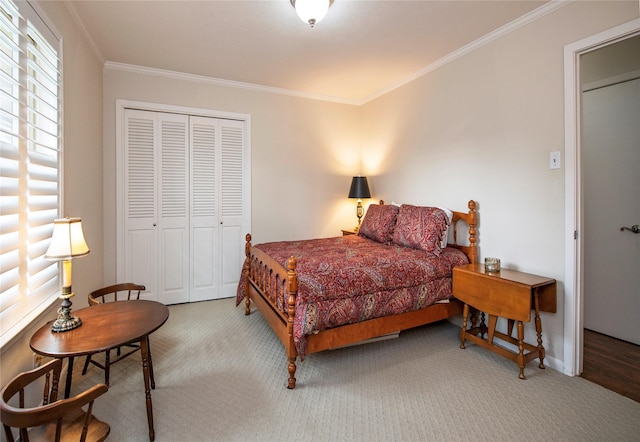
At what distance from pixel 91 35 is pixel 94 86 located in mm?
431

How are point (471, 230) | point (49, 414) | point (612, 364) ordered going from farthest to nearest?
point (471, 230) < point (612, 364) < point (49, 414)

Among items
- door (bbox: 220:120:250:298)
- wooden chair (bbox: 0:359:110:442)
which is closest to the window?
wooden chair (bbox: 0:359:110:442)

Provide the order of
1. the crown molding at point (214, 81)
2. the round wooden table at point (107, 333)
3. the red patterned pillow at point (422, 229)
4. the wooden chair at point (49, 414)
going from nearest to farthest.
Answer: the wooden chair at point (49, 414) < the round wooden table at point (107, 333) < the red patterned pillow at point (422, 229) < the crown molding at point (214, 81)

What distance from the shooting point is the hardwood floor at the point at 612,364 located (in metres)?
2.05

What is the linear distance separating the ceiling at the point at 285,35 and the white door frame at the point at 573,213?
61 cm

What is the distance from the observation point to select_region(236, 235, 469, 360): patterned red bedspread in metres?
2.02

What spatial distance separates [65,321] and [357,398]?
65.6 inches

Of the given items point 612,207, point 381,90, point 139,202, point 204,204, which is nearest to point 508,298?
point 612,207

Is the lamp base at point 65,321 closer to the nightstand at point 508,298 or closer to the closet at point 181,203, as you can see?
the closet at point 181,203

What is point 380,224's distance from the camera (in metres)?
3.38

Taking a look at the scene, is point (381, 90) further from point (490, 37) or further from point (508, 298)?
point (508, 298)

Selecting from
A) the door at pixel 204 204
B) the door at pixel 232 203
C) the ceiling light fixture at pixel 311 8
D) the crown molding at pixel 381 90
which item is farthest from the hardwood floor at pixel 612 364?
the door at pixel 204 204

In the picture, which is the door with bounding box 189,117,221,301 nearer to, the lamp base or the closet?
the closet

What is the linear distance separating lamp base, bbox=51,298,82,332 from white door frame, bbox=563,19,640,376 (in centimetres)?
304
